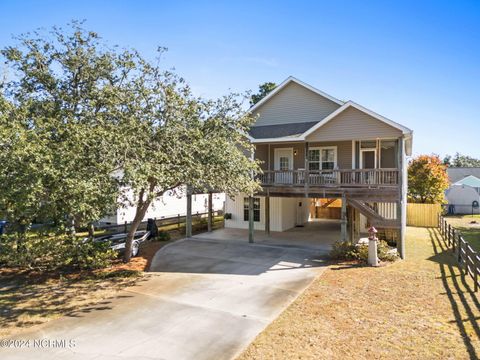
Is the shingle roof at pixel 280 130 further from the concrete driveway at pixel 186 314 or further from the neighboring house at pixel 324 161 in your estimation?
the concrete driveway at pixel 186 314

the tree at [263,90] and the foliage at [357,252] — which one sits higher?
the tree at [263,90]

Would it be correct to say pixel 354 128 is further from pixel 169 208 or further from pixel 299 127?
pixel 169 208

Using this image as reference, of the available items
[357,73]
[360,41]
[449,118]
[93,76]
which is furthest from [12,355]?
[449,118]

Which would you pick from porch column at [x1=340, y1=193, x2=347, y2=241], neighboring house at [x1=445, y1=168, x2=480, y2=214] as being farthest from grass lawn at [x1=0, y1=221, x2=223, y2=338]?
neighboring house at [x1=445, y1=168, x2=480, y2=214]

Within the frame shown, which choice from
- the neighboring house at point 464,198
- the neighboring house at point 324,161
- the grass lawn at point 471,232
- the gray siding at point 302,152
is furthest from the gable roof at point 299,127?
the neighboring house at point 464,198

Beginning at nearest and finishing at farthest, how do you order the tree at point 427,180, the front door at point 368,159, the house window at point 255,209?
1. the front door at point 368,159
2. the house window at point 255,209
3. the tree at point 427,180

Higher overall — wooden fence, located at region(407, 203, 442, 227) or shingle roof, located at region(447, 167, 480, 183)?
shingle roof, located at region(447, 167, 480, 183)

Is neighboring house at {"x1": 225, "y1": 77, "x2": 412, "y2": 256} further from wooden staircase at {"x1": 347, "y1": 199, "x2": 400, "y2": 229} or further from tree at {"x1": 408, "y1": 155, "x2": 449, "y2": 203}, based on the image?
tree at {"x1": 408, "y1": 155, "x2": 449, "y2": 203}

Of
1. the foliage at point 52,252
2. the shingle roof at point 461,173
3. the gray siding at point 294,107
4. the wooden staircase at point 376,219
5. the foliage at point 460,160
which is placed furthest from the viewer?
the foliage at point 460,160

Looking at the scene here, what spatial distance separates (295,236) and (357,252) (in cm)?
580

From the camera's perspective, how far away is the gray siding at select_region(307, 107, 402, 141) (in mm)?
14383

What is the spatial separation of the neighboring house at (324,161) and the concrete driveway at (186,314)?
153 inches

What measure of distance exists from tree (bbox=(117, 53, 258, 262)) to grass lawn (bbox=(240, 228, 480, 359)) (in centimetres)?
531

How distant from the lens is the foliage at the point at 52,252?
37.1 feet
